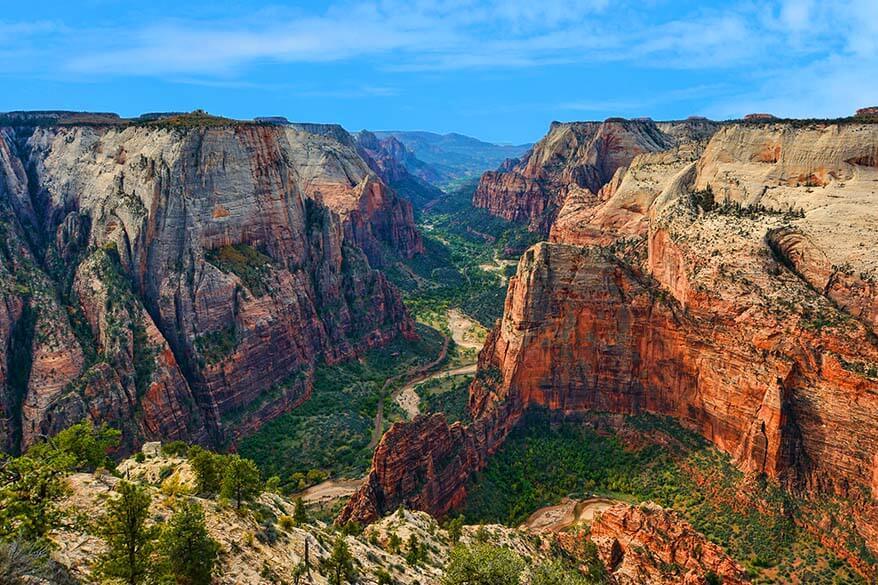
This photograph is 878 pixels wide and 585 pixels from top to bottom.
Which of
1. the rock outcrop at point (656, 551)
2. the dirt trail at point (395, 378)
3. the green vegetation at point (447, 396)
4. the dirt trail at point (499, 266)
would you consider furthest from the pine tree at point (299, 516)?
the dirt trail at point (499, 266)

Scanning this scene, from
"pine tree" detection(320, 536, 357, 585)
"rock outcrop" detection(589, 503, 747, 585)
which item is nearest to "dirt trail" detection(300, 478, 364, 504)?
"rock outcrop" detection(589, 503, 747, 585)

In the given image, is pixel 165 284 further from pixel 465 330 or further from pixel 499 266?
pixel 499 266

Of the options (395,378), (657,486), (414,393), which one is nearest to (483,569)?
(657,486)

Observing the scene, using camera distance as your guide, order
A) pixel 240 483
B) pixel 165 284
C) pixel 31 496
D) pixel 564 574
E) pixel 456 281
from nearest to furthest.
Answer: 1. pixel 31 496
2. pixel 240 483
3. pixel 564 574
4. pixel 165 284
5. pixel 456 281

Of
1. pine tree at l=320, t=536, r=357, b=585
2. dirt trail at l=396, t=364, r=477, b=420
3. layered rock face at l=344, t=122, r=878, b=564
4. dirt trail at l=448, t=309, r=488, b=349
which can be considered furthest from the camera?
dirt trail at l=448, t=309, r=488, b=349

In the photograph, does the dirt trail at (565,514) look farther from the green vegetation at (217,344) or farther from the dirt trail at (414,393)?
the green vegetation at (217,344)

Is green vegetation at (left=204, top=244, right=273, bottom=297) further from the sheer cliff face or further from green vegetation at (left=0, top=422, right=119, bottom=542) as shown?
green vegetation at (left=0, top=422, right=119, bottom=542)

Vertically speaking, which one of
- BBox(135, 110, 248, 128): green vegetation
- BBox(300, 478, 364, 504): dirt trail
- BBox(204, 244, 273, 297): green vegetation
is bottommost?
BBox(300, 478, 364, 504): dirt trail
